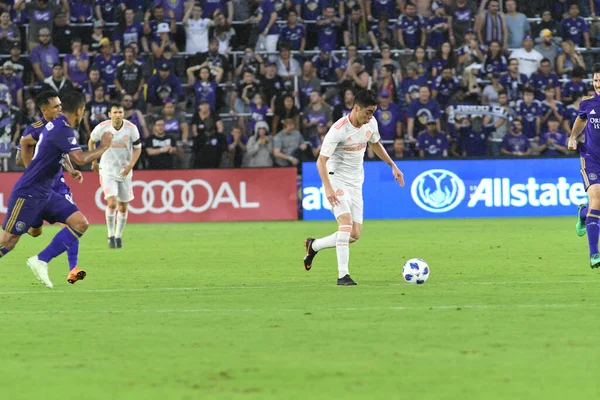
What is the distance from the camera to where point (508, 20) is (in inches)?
1185

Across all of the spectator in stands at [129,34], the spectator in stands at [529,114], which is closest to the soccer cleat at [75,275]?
the spectator in stands at [129,34]

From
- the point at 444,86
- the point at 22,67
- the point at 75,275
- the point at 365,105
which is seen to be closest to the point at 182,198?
the point at 22,67

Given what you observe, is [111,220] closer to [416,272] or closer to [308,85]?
[416,272]

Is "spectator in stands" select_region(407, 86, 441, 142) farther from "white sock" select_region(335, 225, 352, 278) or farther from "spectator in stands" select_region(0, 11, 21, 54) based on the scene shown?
"white sock" select_region(335, 225, 352, 278)

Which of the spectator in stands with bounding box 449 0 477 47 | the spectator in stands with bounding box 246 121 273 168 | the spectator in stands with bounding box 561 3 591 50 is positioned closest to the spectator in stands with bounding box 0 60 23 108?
the spectator in stands with bounding box 246 121 273 168

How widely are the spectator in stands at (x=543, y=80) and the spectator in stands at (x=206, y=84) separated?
765 centimetres

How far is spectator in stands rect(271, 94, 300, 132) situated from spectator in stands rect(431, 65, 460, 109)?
342 cm

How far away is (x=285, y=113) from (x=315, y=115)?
72 centimetres

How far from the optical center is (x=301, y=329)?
8773mm

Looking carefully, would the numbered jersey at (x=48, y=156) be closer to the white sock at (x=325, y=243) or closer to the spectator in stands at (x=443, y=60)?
the white sock at (x=325, y=243)

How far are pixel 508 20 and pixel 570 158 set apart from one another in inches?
209

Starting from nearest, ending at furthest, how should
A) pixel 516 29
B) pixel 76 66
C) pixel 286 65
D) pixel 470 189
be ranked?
pixel 470 189, pixel 76 66, pixel 286 65, pixel 516 29

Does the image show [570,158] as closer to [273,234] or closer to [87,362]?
[273,234]

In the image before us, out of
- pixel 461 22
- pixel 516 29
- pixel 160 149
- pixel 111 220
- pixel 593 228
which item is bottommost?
pixel 160 149
